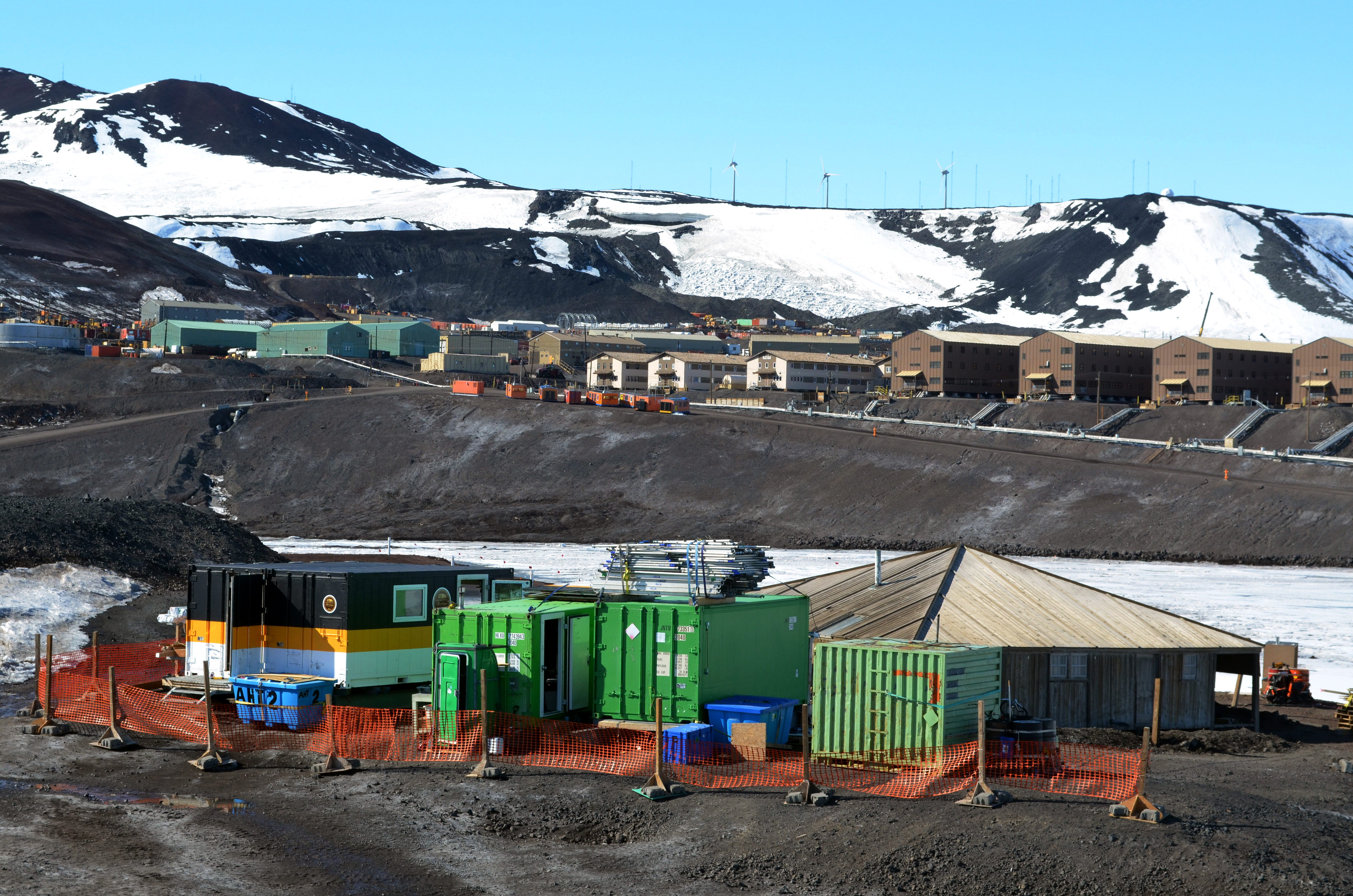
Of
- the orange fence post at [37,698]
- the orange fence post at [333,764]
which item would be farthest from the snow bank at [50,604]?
the orange fence post at [333,764]

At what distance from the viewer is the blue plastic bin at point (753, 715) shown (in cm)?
2403

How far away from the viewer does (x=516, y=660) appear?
2441 centimetres

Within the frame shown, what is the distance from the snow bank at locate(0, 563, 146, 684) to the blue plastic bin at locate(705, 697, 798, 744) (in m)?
19.3

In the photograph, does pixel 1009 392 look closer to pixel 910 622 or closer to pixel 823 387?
pixel 823 387

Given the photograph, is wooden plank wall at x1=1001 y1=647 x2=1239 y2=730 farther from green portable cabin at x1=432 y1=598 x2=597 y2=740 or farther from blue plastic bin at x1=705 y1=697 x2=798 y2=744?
green portable cabin at x1=432 y1=598 x2=597 y2=740

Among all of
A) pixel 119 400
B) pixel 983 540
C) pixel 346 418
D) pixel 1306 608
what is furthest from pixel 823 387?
pixel 1306 608

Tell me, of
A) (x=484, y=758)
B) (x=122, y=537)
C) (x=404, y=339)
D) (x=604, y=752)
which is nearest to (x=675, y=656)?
(x=604, y=752)

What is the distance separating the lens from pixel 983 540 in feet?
268

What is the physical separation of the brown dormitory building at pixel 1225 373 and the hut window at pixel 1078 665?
98.7m

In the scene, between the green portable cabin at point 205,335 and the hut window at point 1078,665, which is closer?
the hut window at point 1078,665

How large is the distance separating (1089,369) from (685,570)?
351 ft

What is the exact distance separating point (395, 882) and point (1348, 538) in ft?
219

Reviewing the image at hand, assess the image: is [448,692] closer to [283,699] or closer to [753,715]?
[283,699]

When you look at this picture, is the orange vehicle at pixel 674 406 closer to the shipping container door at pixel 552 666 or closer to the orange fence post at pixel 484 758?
the shipping container door at pixel 552 666
